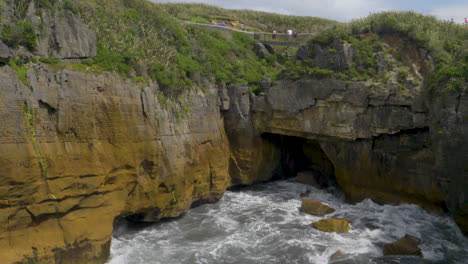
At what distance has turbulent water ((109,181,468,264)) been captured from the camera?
1336cm

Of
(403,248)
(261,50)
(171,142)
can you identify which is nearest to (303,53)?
(261,50)

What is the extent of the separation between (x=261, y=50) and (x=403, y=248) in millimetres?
15662

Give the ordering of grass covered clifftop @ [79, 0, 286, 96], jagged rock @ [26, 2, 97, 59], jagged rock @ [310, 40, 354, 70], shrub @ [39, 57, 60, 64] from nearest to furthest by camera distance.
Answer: shrub @ [39, 57, 60, 64]
jagged rock @ [26, 2, 97, 59]
grass covered clifftop @ [79, 0, 286, 96]
jagged rock @ [310, 40, 354, 70]

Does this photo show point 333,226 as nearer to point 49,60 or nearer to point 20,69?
point 49,60

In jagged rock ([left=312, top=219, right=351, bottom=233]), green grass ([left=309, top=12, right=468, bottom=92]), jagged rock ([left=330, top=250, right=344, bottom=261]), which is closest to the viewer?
jagged rock ([left=330, top=250, right=344, bottom=261])

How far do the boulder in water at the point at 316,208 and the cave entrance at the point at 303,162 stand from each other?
4061mm

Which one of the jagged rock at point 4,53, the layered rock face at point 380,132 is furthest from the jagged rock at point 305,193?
the jagged rock at point 4,53

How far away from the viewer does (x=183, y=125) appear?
16.7 metres

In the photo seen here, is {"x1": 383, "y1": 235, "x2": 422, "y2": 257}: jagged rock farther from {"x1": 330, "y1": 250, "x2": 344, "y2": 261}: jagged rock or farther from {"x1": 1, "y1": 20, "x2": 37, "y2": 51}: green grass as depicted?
{"x1": 1, "y1": 20, "x2": 37, "y2": 51}: green grass

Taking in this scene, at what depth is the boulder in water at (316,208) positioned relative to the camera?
17359mm

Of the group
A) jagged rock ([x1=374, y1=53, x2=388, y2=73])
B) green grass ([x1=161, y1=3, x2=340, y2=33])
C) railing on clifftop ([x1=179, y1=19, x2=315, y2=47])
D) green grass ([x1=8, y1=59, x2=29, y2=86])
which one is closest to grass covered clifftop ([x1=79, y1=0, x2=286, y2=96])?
green grass ([x1=8, y1=59, x2=29, y2=86])

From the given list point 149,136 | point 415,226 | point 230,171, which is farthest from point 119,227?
point 415,226

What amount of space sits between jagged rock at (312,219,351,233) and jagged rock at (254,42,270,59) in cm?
1280

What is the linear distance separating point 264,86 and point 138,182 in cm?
944
